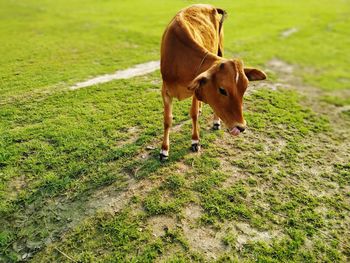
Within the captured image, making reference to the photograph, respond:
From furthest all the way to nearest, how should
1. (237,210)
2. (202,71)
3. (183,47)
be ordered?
(183,47) → (237,210) → (202,71)

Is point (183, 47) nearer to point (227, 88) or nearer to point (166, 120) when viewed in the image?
point (227, 88)

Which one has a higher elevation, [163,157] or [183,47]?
[183,47]

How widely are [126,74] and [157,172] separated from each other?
5063mm

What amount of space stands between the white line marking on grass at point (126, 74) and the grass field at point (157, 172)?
326 mm

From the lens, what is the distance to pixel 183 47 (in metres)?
5.02

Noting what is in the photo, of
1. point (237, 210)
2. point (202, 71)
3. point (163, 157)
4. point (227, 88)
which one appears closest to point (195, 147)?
point (163, 157)

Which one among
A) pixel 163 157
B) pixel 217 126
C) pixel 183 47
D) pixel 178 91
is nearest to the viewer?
pixel 183 47

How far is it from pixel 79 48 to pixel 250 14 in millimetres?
10461

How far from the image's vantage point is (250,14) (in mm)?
18656

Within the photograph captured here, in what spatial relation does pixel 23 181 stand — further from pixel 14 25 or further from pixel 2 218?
pixel 14 25

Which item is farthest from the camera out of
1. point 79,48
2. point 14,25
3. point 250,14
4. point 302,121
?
point 250,14

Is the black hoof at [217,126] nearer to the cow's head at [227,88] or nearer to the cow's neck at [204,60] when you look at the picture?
the cow's neck at [204,60]

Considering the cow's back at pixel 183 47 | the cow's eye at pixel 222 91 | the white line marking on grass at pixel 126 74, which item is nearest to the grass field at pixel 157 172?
the white line marking on grass at pixel 126 74

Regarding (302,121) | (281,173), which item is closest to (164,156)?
(281,173)
